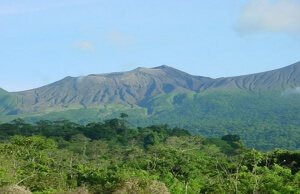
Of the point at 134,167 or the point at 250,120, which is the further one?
the point at 250,120

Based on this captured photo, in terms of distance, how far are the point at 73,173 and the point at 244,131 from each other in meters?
99.4

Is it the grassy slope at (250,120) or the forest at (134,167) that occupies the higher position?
the forest at (134,167)

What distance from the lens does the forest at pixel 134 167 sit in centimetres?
2567

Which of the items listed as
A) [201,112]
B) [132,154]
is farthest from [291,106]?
[132,154]

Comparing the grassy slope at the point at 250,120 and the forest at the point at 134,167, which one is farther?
the grassy slope at the point at 250,120

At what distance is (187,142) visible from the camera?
68.2 m

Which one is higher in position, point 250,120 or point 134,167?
point 134,167

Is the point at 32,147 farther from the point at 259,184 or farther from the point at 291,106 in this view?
the point at 291,106

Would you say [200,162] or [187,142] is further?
[187,142]

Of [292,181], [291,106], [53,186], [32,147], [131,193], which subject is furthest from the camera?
[291,106]

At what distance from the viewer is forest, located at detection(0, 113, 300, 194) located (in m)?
25.7

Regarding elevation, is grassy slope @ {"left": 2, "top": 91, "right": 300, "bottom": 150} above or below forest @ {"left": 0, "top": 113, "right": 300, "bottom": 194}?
below

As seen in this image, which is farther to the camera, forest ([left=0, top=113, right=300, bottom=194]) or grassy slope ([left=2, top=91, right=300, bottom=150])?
grassy slope ([left=2, top=91, right=300, bottom=150])

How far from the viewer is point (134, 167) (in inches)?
1703
